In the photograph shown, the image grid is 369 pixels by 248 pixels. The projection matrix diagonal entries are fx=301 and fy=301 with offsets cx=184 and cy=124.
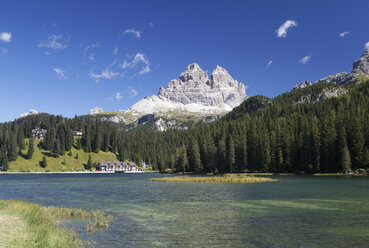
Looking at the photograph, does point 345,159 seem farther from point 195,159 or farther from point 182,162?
point 182,162

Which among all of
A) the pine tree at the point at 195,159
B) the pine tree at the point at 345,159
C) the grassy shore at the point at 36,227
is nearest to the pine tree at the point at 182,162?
the pine tree at the point at 195,159

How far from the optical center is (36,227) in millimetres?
26328

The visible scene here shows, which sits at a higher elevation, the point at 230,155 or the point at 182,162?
the point at 230,155

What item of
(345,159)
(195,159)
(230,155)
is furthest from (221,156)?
(345,159)

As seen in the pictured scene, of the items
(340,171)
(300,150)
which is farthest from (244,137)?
(340,171)

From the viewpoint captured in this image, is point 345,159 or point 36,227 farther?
point 345,159

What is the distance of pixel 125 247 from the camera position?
23328 mm

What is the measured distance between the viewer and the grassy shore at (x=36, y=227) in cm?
2131

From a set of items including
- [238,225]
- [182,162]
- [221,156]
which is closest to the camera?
[238,225]

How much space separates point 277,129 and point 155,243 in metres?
152

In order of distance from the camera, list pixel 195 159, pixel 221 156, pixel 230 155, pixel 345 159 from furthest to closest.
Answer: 1. pixel 195 159
2. pixel 221 156
3. pixel 230 155
4. pixel 345 159

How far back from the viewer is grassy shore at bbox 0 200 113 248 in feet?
69.9

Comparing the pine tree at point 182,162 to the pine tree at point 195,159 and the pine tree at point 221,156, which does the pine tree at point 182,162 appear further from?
the pine tree at point 221,156

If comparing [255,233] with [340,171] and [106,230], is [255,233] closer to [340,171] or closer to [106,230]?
[106,230]
